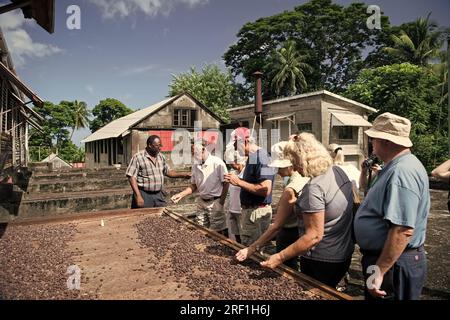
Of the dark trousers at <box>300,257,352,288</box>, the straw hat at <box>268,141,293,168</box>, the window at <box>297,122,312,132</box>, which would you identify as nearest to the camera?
the dark trousers at <box>300,257,352,288</box>

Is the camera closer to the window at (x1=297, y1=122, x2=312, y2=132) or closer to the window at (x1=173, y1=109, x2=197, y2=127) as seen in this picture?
the window at (x1=297, y1=122, x2=312, y2=132)

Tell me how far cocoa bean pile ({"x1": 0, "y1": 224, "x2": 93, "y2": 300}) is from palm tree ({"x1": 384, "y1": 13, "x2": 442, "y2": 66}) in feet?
96.6

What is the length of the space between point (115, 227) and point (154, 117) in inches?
731

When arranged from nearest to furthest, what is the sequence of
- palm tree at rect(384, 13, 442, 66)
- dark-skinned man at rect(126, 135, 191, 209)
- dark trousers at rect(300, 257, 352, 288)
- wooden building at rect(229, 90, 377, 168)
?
dark trousers at rect(300, 257, 352, 288) < dark-skinned man at rect(126, 135, 191, 209) < wooden building at rect(229, 90, 377, 168) < palm tree at rect(384, 13, 442, 66)

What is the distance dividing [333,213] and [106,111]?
60269 millimetres

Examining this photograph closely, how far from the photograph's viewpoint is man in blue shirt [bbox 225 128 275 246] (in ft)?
11.0

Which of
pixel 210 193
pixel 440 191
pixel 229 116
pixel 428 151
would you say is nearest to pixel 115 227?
pixel 210 193

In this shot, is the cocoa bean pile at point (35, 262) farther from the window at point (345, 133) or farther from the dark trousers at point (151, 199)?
the window at point (345, 133)

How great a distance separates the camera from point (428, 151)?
15680mm

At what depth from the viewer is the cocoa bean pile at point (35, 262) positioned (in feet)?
6.53

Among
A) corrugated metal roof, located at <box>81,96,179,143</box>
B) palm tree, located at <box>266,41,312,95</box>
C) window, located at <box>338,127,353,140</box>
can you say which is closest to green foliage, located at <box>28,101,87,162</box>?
corrugated metal roof, located at <box>81,96,179,143</box>

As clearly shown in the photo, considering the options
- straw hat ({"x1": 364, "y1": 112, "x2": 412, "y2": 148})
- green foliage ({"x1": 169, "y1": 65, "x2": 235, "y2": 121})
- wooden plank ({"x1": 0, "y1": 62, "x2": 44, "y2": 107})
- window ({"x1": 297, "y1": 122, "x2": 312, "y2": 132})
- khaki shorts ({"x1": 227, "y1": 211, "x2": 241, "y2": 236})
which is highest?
green foliage ({"x1": 169, "y1": 65, "x2": 235, "y2": 121})

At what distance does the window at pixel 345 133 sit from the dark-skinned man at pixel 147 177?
702 inches
